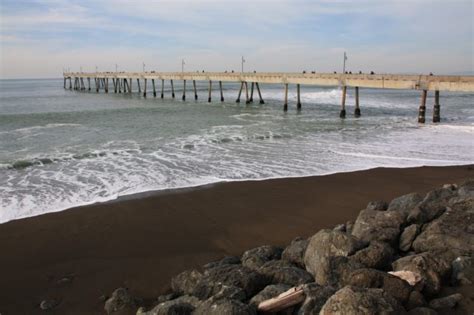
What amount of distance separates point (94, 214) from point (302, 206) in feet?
15.4

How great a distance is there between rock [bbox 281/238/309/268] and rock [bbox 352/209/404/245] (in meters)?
0.90

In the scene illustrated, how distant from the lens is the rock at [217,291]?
4809mm

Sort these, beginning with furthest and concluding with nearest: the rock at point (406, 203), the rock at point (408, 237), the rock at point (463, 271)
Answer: the rock at point (406, 203)
the rock at point (408, 237)
the rock at point (463, 271)

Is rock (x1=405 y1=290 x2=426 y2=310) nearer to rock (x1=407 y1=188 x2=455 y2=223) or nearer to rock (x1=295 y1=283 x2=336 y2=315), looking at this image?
rock (x1=295 y1=283 x2=336 y2=315)

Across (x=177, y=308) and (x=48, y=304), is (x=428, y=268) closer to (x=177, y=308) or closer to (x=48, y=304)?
(x=177, y=308)

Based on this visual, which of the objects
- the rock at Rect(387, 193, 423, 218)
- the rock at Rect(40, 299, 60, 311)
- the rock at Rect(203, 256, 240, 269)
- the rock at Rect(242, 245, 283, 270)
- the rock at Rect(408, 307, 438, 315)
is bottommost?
the rock at Rect(40, 299, 60, 311)

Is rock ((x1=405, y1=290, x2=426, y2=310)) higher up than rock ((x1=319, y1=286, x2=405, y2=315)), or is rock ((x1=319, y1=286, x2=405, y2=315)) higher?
rock ((x1=319, y1=286, x2=405, y2=315))

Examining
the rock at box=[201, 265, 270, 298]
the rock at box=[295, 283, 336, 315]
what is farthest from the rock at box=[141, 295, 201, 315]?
the rock at box=[295, 283, 336, 315]

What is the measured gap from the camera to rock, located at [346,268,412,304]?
14.9 ft

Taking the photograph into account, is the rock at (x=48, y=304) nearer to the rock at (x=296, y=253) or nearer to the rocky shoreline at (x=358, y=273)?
the rocky shoreline at (x=358, y=273)

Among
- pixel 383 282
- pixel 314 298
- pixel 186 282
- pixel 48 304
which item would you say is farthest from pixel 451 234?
pixel 48 304

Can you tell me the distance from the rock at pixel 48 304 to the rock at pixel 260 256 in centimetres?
266

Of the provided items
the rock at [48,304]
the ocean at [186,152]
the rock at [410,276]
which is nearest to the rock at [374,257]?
the rock at [410,276]

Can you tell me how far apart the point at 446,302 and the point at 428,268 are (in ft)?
1.93
